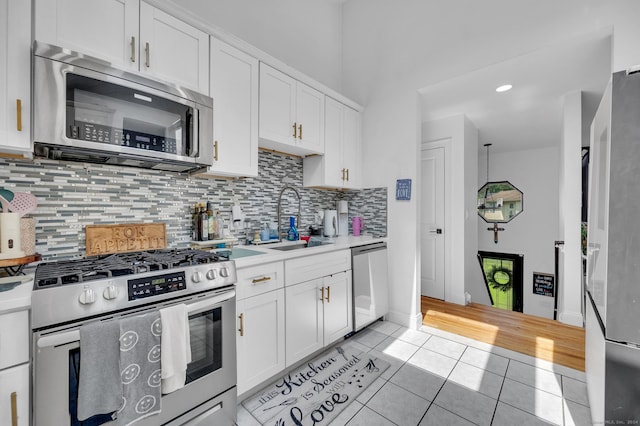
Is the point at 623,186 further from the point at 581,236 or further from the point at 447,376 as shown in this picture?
the point at 581,236

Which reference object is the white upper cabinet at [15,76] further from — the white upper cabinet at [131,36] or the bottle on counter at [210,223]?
the bottle on counter at [210,223]

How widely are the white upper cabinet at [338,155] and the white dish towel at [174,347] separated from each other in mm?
1844

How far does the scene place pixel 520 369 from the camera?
211 centimetres

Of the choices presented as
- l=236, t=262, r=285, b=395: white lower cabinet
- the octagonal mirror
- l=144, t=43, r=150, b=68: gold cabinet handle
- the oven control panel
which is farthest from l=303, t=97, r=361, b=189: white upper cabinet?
the octagonal mirror

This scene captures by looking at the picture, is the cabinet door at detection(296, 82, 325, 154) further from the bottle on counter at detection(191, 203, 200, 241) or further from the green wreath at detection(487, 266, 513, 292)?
the green wreath at detection(487, 266, 513, 292)

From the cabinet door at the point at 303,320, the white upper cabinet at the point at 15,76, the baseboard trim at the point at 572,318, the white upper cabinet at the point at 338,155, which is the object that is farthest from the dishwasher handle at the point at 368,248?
the white upper cabinet at the point at 15,76

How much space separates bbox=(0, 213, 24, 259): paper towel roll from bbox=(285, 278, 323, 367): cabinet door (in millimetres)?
1376

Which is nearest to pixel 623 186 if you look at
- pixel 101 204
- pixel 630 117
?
pixel 630 117

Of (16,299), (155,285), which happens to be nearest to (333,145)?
(155,285)

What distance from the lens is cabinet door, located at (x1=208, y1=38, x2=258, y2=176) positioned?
189 centimetres

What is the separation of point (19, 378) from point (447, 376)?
2.35 m

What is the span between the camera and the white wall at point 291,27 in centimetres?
241

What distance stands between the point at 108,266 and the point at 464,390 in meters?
2.27

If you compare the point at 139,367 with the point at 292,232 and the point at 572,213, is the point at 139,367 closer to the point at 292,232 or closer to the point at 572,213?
the point at 292,232
